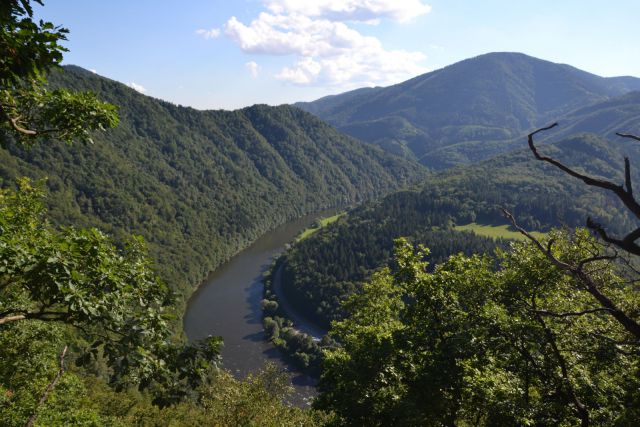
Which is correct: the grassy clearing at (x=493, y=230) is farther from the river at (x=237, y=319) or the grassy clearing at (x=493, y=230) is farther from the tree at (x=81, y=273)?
the tree at (x=81, y=273)

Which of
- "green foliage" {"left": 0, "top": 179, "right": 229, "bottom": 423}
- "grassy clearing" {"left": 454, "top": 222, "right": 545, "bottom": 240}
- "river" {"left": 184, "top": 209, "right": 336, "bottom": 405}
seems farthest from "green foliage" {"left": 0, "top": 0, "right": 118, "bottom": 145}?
"grassy clearing" {"left": 454, "top": 222, "right": 545, "bottom": 240}

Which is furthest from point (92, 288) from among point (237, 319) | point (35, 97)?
point (237, 319)

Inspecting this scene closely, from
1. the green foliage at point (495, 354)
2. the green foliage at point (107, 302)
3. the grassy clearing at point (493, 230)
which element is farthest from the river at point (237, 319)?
the grassy clearing at point (493, 230)

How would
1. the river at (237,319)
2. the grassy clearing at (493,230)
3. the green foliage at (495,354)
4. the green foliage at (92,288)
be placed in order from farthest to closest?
1. the grassy clearing at (493,230)
2. the river at (237,319)
3. the green foliage at (495,354)
4. the green foliage at (92,288)

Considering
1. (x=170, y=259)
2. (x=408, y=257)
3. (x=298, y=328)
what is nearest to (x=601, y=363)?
(x=408, y=257)

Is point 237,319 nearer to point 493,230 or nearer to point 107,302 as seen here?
point 107,302

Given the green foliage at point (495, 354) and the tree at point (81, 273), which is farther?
the green foliage at point (495, 354)
